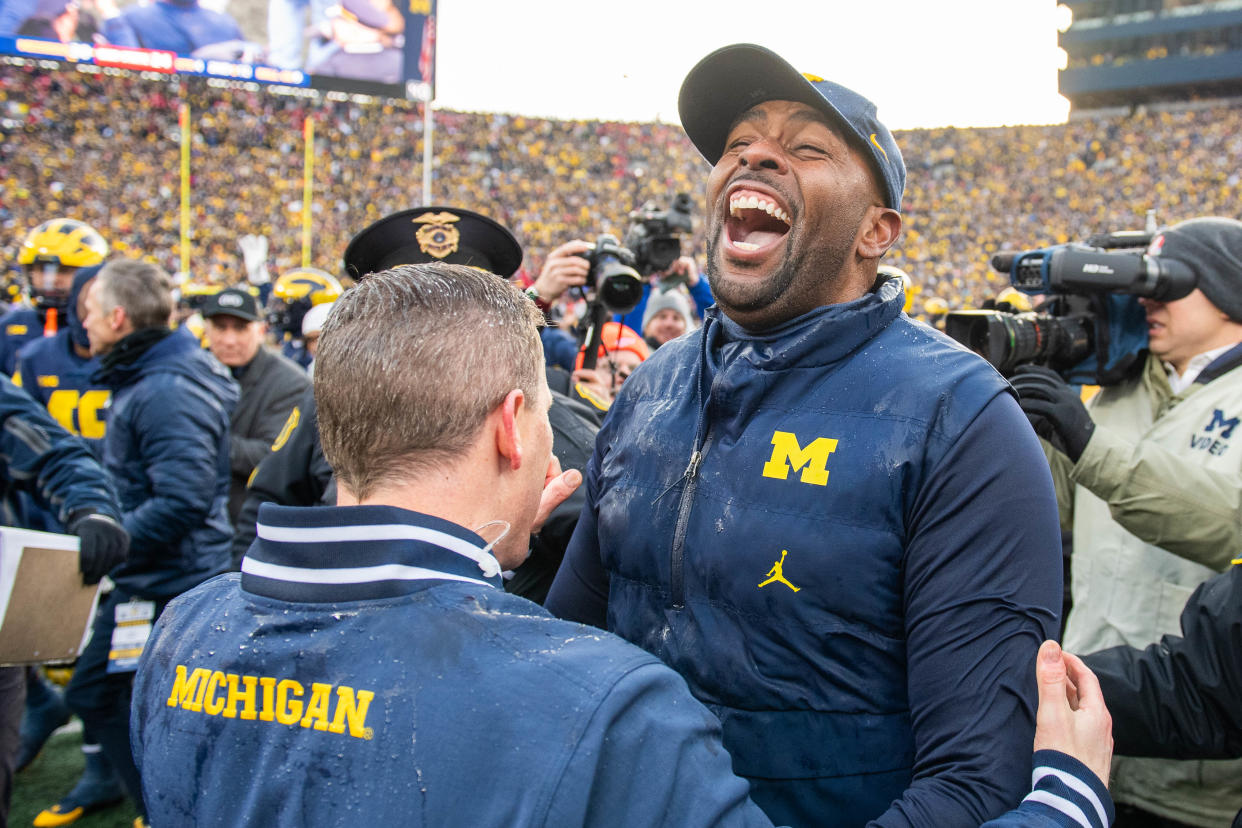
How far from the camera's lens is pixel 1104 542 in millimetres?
2604

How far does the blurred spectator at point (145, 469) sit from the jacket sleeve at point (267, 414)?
96 cm

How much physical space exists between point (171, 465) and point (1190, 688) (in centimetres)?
333

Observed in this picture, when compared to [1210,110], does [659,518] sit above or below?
below

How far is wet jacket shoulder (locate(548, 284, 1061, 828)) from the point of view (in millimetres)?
1173

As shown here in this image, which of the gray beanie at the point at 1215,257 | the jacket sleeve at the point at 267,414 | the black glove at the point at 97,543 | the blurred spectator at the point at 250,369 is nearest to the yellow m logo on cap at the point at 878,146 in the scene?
the gray beanie at the point at 1215,257

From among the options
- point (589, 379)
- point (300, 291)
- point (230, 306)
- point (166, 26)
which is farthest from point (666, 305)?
point (166, 26)

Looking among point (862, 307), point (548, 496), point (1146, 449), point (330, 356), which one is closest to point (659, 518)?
point (548, 496)

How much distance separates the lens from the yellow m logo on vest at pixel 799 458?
4.38 ft

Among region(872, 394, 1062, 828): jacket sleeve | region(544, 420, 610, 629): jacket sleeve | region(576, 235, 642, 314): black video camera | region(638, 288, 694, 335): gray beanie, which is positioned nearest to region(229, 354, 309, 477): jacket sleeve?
region(638, 288, 694, 335): gray beanie

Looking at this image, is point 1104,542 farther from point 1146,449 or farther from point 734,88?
point 734,88

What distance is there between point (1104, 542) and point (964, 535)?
170 centimetres

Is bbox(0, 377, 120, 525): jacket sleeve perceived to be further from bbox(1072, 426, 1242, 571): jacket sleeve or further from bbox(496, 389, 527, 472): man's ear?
bbox(1072, 426, 1242, 571): jacket sleeve

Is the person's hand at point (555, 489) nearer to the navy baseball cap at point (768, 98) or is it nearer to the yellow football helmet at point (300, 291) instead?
the navy baseball cap at point (768, 98)

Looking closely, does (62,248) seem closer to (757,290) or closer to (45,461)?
(45,461)
